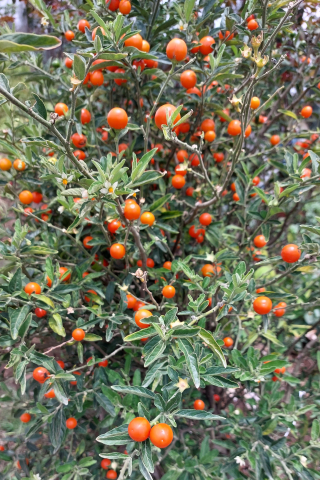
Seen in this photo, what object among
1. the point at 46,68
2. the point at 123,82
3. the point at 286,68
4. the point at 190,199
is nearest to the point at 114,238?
the point at 190,199

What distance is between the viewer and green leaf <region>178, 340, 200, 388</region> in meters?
0.73

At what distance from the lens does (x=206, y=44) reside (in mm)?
1217

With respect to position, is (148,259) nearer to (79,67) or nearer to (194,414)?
(194,414)

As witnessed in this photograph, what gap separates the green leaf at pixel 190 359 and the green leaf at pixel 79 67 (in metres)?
0.70

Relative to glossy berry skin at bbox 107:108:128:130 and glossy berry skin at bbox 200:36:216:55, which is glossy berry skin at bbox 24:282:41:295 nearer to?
glossy berry skin at bbox 107:108:128:130

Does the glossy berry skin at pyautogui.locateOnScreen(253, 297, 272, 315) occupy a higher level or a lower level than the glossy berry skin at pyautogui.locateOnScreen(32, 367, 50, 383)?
higher

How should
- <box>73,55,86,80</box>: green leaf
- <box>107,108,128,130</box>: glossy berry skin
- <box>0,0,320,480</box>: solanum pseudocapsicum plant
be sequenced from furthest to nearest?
<box>107,108,128,130</box>: glossy berry skin → <box>0,0,320,480</box>: solanum pseudocapsicum plant → <box>73,55,86,80</box>: green leaf

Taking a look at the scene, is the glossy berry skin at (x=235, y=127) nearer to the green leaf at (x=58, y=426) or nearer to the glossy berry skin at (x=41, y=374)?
the glossy berry skin at (x=41, y=374)

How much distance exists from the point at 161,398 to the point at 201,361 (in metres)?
0.15

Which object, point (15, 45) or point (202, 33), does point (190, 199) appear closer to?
point (202, 33)

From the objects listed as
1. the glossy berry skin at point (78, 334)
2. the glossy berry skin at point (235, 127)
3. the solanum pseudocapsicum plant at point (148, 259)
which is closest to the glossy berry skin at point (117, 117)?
the solanum pseudocapsicum plant at point (148, 259)

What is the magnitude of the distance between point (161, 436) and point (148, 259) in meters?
0.72

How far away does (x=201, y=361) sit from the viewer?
0.88 meters

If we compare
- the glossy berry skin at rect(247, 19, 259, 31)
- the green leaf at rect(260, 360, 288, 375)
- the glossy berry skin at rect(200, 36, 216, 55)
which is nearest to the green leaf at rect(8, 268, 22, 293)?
the green leaf at rect(260, 360, 288, 375)
